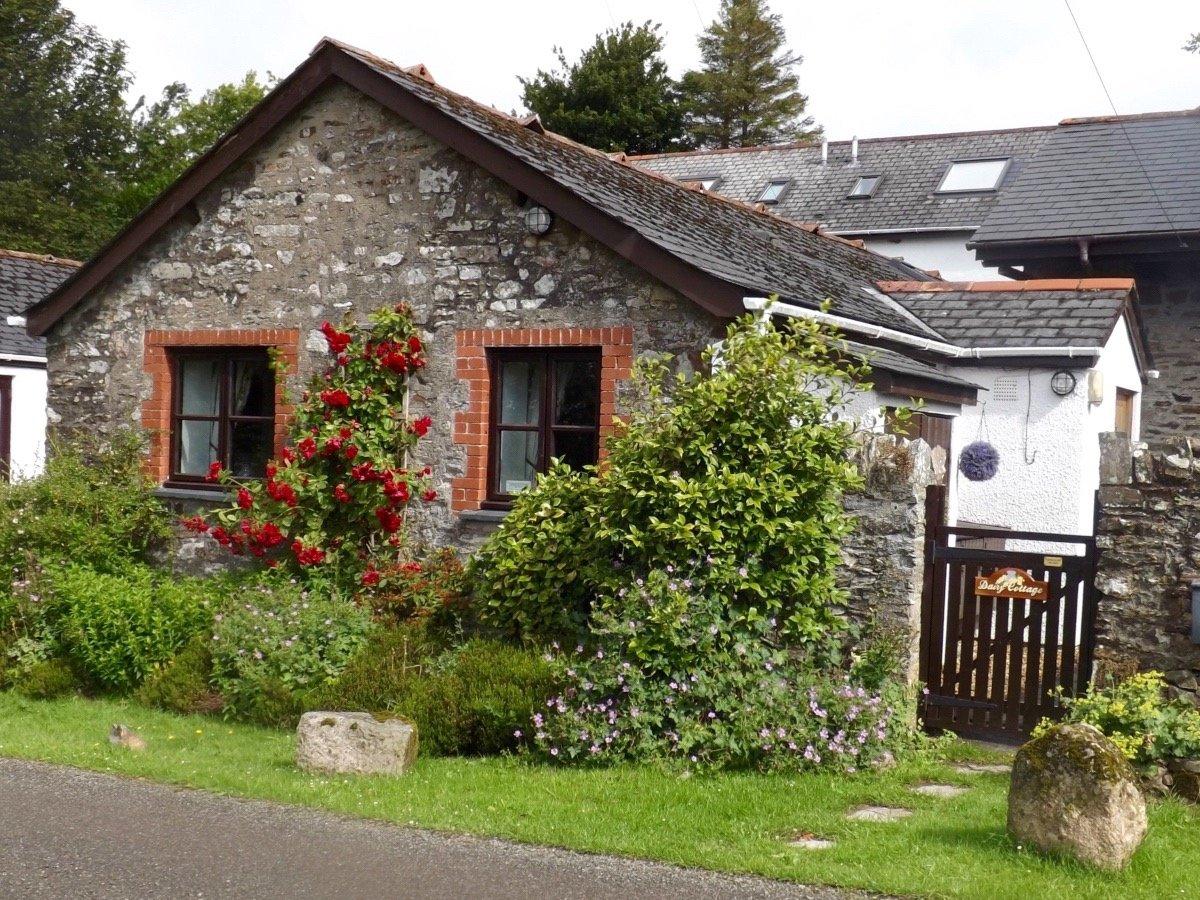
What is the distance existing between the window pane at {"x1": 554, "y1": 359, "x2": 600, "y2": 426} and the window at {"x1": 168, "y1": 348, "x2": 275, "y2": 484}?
9.15ft

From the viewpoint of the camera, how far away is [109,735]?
27.7 feet

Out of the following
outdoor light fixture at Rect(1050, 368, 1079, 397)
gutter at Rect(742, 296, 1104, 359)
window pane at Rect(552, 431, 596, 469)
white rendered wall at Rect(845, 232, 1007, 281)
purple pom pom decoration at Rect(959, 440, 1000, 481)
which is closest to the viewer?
gutter at Rect(742, 296, 1104, 359)

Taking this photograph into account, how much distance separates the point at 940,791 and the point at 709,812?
1.46m

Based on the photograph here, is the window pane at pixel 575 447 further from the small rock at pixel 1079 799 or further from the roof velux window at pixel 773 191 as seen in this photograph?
the roof velux window at pixel 773 191

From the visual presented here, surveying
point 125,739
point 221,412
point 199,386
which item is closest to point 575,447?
point 221,412

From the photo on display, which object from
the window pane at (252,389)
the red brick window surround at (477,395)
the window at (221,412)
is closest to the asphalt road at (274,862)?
the red brick window surround at (477,395)

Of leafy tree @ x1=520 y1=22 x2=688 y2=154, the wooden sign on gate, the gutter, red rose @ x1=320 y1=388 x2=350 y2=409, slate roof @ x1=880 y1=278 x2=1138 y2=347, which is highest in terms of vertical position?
leafy tree @ x1=520 y1=22 x2=688 y2=154

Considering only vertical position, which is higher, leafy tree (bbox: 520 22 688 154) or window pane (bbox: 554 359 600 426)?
leafy tree (bbox: 520 22 688 154)

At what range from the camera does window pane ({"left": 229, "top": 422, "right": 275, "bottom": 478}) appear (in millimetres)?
11625

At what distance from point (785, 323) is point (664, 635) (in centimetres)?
294

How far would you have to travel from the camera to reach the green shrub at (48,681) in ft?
33.0

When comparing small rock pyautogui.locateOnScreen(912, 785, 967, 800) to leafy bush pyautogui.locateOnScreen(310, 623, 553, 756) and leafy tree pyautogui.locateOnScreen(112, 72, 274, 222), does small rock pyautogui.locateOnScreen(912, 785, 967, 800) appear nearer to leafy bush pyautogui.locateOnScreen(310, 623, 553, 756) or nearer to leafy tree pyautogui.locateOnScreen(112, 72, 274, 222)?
leafy bush pyautogui.locateOnScreen(310, 623, 553, 756)

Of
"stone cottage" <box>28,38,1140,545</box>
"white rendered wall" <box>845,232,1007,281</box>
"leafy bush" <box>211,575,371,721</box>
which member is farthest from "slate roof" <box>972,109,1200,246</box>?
"leafy bush" <box>211,575,371,721</box>

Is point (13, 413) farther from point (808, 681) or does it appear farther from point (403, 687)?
point (808, 681)
